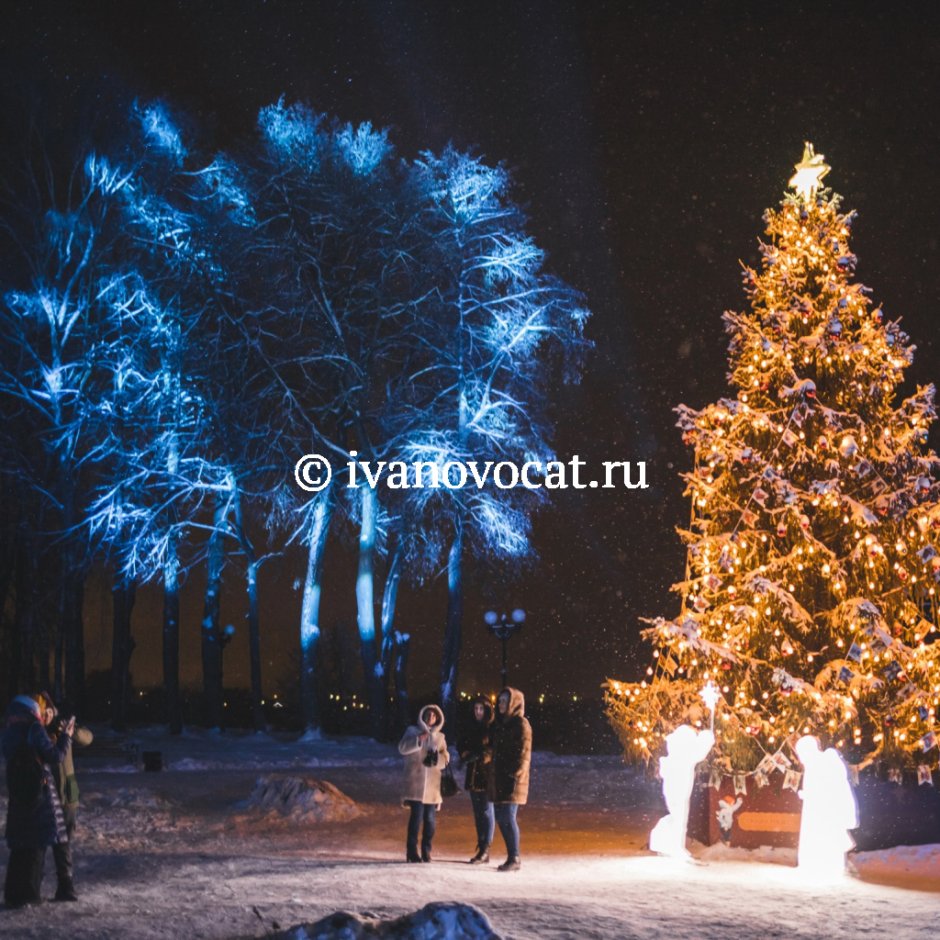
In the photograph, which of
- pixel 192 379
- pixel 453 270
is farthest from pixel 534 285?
pixel 192 379

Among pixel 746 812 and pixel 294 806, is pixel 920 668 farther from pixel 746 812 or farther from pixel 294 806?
pixel 294 806

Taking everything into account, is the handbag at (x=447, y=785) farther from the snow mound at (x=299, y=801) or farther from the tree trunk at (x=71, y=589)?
the tree trunk at (x=71, y=589)

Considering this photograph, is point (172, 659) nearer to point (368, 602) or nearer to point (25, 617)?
point (25, 617)

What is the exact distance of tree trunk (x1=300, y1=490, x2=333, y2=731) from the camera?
101 feet

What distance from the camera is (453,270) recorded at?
29.5m

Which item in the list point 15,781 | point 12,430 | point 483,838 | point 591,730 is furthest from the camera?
point 591,730

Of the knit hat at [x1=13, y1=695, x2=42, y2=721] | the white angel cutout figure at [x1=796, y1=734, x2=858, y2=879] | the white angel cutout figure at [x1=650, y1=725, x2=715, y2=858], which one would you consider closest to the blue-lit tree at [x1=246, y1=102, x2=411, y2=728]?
the white angel cutout figure at [x1=650, y1=725, x2=715, y2=858]

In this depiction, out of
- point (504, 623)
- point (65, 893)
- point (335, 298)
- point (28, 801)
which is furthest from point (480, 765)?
point (335, 298)

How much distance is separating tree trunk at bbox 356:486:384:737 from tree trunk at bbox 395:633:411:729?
3358 mm

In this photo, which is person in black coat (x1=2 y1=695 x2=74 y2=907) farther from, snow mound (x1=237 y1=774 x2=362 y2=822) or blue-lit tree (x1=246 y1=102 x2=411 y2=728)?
blue-lit tree (x1=246 y1=102 x2=411 y2=728)

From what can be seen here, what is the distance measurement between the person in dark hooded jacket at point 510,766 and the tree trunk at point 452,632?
16766mm

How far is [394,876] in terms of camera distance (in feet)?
36.5

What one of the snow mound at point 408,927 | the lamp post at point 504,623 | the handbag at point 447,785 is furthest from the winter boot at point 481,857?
the lamp post at point 504,623

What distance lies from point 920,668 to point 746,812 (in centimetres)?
264
